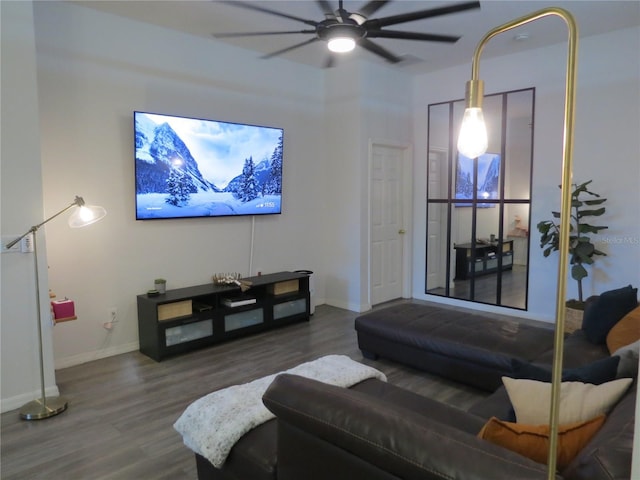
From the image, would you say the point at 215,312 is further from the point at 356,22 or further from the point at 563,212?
the point at 563,212

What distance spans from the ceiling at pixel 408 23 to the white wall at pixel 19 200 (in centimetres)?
97

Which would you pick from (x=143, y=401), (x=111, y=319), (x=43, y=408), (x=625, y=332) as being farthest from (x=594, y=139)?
(x=43, y=408)

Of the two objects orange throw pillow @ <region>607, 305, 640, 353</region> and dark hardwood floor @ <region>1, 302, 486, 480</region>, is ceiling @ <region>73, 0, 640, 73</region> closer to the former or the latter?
orange throw pillow @ <region>607, 305, 640, 353</region>

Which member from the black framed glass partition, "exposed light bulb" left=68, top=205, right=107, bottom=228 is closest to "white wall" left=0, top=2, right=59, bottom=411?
"exposed light bulb" left=68, top=205, right=107, bottom=228

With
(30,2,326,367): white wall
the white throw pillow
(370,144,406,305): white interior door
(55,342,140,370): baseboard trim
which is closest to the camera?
the white throw pillow

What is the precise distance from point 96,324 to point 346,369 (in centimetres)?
262

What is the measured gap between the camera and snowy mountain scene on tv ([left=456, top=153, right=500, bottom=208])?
544 centimetres

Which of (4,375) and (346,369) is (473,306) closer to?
(346,369)

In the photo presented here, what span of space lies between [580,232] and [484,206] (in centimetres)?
130

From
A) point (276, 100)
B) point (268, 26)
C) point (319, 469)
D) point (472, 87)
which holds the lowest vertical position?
point (319, 469)

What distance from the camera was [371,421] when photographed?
55.6 inches

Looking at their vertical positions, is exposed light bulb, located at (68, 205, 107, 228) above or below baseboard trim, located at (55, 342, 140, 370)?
above

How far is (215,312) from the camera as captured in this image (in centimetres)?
423

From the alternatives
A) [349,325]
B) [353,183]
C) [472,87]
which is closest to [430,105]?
[353,183]
